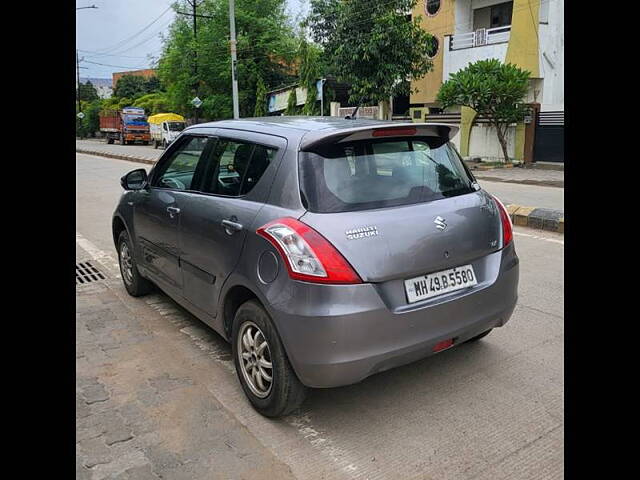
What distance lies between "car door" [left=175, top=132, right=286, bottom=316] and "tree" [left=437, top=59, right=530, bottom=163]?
50.2 ft

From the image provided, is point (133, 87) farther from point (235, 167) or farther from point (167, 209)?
point (235, 167)

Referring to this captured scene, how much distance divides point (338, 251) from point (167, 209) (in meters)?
1.85

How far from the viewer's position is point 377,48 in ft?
69.9

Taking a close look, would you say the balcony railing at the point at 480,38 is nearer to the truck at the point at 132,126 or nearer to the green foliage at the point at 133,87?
the truck at the point at 132,126

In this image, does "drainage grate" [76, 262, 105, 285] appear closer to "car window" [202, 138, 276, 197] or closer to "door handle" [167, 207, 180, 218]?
"door handle" [167, 207, 180, 218]

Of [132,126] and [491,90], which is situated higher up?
[132,126]

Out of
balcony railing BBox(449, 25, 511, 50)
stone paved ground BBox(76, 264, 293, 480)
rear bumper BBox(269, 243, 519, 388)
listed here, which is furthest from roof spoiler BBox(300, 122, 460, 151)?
balcony railing BBox(449, 25, 511, 50)

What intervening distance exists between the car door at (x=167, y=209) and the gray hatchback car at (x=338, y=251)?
0.89 ft

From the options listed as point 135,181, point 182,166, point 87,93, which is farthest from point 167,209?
point 87,93
